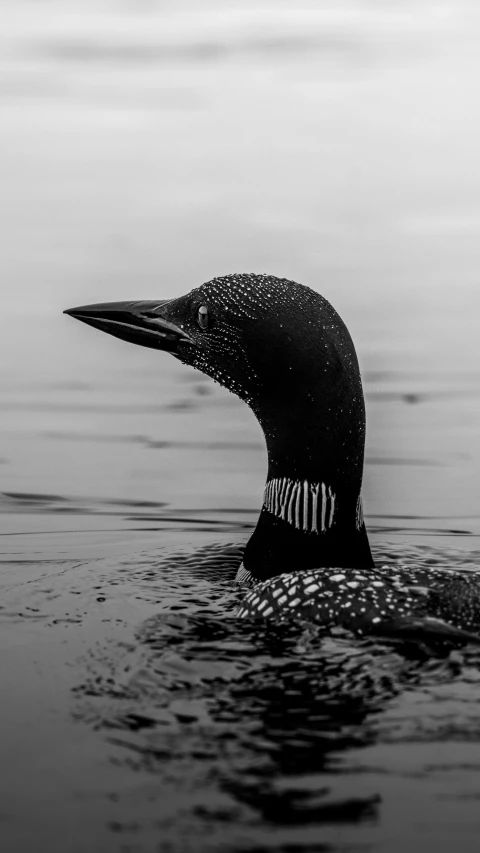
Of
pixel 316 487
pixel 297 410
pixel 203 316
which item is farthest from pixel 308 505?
pixel 203 316

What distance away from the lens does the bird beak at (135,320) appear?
400cm

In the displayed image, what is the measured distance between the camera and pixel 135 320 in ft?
13.2

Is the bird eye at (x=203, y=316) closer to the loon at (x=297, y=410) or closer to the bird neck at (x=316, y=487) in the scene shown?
the loon at (x=297, y=410)

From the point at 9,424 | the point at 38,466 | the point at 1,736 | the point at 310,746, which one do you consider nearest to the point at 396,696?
the point at 310,746

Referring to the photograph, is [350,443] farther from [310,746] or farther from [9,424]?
[9,424]

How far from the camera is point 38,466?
5.86m

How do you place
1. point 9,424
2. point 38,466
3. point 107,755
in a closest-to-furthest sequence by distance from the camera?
1. point 107,755
2. point 38,466
3. point 9,424

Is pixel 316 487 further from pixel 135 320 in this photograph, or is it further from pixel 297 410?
pixel 135 320

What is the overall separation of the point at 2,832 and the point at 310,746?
0.60 meters

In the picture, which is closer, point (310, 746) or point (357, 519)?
point (310, 746)

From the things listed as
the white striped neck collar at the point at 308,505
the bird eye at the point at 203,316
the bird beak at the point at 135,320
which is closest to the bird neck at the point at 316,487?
the white striped neck collar at the point at 308,505

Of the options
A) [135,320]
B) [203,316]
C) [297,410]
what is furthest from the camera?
[135,320]

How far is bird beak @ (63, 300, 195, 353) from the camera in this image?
4.00m

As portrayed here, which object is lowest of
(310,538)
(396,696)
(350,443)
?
(396,696)
